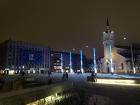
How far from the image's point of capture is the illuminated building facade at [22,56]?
388ft

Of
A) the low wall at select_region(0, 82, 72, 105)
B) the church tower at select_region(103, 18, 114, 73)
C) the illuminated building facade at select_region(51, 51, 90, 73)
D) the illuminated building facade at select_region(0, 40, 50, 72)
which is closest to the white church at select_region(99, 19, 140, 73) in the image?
the church tower at select_region(103, 18, 114, 73)

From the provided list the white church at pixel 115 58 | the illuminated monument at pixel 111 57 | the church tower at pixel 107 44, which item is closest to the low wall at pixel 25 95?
the white church at pixel 115 58

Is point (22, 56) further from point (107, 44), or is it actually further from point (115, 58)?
point (115, 58)

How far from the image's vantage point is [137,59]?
9856cm

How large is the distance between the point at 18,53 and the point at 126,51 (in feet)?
236

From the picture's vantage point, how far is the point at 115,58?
101m

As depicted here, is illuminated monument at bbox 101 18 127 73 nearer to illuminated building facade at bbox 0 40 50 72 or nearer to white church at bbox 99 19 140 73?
white church at bbox 99 19 140 73

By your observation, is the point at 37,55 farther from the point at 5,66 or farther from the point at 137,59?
the point at 137,59

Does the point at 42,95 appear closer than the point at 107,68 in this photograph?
Yes

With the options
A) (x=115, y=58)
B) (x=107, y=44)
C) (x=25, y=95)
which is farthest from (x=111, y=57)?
(x=25, y=95)

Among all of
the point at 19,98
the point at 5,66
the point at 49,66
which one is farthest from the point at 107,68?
the point at 19,98

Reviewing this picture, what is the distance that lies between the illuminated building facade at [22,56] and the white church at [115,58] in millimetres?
45263

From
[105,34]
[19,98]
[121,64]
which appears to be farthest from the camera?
[105,34]

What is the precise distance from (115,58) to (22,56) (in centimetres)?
6306
